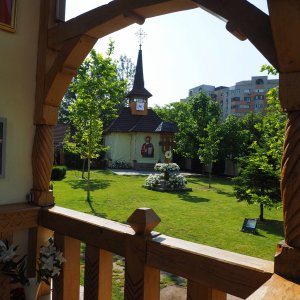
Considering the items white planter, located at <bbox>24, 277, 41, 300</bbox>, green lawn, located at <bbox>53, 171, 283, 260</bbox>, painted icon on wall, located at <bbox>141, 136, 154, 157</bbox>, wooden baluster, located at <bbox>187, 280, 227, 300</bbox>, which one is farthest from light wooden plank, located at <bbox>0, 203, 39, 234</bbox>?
painted icon on wall, located at <bbox>141, 136, 154, 157</bbox>

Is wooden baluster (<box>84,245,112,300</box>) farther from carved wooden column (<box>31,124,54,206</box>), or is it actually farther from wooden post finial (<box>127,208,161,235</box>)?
carved wooden column (<box>31,124,54,206</box>)

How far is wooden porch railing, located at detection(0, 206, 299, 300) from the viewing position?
145 centimetres

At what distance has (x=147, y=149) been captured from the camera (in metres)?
29.4

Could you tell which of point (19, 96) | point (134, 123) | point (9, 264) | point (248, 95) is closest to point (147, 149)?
point (134, 123)

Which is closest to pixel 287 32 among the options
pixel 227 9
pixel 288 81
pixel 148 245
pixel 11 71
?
pixel 288 81

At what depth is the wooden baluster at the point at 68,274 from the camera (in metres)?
2.27

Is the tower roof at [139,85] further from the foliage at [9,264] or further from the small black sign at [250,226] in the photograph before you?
the foliage at [9,264]

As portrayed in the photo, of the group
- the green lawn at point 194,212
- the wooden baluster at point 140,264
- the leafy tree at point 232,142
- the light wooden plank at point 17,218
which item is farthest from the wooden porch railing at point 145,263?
the leafy tree at point 232,142

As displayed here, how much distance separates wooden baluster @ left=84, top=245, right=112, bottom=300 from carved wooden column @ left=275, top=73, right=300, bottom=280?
42.9 inches

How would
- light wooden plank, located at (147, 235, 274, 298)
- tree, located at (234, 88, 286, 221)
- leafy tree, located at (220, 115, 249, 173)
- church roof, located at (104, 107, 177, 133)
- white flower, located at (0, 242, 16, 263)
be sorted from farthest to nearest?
church roof, located at (104, 107, 177, 133) < leafy tree, located at (220, 115, 249, 173) < tree, located at (234, 88, 286, 221) < white flower, located at (0, 242, 16, 263) < light wooden plank, located at (147, 235, 274, 298)

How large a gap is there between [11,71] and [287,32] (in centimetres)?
254

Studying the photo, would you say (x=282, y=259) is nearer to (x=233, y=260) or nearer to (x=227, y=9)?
(x=233, y=260)

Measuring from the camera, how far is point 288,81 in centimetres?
137

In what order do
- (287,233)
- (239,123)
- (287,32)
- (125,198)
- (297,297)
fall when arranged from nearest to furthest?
(297,297)
(287,32)
(287,233)
(125,198)
(239,123)
